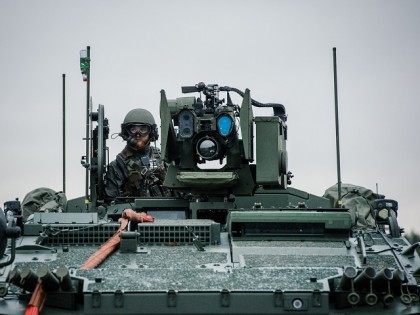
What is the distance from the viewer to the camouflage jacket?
19016mm

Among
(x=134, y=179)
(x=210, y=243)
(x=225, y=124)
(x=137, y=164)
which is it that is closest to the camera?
(x=210, y=243)

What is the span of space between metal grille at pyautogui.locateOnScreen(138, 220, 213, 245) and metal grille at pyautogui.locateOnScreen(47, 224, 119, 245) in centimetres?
48

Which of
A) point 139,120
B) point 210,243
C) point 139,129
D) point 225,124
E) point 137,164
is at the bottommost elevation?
point 210,243

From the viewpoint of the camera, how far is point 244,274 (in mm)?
12016

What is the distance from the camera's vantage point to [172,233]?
13.8 metres

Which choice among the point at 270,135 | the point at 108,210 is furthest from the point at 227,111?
the point at 108,210

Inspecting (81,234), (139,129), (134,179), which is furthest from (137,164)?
(81,234)

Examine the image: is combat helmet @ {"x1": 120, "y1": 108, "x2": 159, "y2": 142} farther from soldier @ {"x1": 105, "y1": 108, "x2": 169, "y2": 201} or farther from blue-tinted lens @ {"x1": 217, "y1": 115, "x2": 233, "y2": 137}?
blue-tinted lens @ {"x1": 217, "y1": 115, "x2": 233, "y2": 137}

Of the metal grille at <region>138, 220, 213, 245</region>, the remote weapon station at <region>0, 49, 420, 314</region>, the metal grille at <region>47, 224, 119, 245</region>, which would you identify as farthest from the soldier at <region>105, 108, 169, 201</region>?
the metal grille at <region>138, 220, 213, 245</region>

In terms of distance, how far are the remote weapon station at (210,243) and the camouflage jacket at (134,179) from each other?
611mm

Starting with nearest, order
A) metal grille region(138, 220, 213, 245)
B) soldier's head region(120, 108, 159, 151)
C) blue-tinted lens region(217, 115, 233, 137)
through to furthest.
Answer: metal grille region(138, 220, 213, 245)
blue-tinted lens region(217, 115, 233, 137)
soldier's head region(120, 108, 159, 151)

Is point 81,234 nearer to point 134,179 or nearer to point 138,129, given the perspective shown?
point 134,179

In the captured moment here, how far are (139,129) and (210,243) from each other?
7.80 metres

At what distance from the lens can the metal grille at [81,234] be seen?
45.6ft
